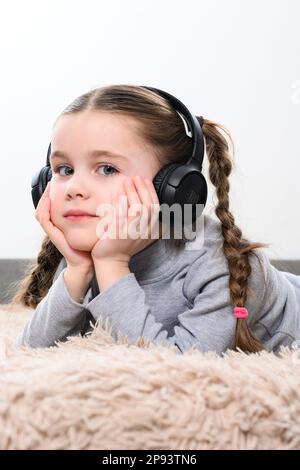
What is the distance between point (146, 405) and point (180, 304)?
48 cm

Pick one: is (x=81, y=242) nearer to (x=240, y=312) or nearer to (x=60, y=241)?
(x=60, y=241)

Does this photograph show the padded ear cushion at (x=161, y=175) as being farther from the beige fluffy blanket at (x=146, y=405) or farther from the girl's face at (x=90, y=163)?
the beige fluffy blanket at (x=146, y=405)

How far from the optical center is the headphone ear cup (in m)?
1.06

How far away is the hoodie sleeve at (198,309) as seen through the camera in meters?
0.88

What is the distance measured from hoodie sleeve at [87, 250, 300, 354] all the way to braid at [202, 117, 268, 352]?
0.05ft

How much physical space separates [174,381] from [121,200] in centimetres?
41

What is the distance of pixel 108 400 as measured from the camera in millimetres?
542

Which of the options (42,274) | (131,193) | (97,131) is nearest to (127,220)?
(131,193)

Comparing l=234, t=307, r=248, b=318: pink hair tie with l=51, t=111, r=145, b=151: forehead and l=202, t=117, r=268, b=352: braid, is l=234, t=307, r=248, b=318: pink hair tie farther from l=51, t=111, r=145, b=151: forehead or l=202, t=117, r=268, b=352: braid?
l=51, t=111, r=145, b=151: forehead

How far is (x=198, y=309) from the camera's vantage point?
922mm

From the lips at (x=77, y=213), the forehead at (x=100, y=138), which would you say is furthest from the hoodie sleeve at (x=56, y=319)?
the forehead at (x=100, y=138)

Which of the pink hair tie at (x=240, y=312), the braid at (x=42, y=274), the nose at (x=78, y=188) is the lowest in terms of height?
the braid at (x=42, y=274)

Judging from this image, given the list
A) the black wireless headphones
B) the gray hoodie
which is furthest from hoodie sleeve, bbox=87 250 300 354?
the black wireless headphones
